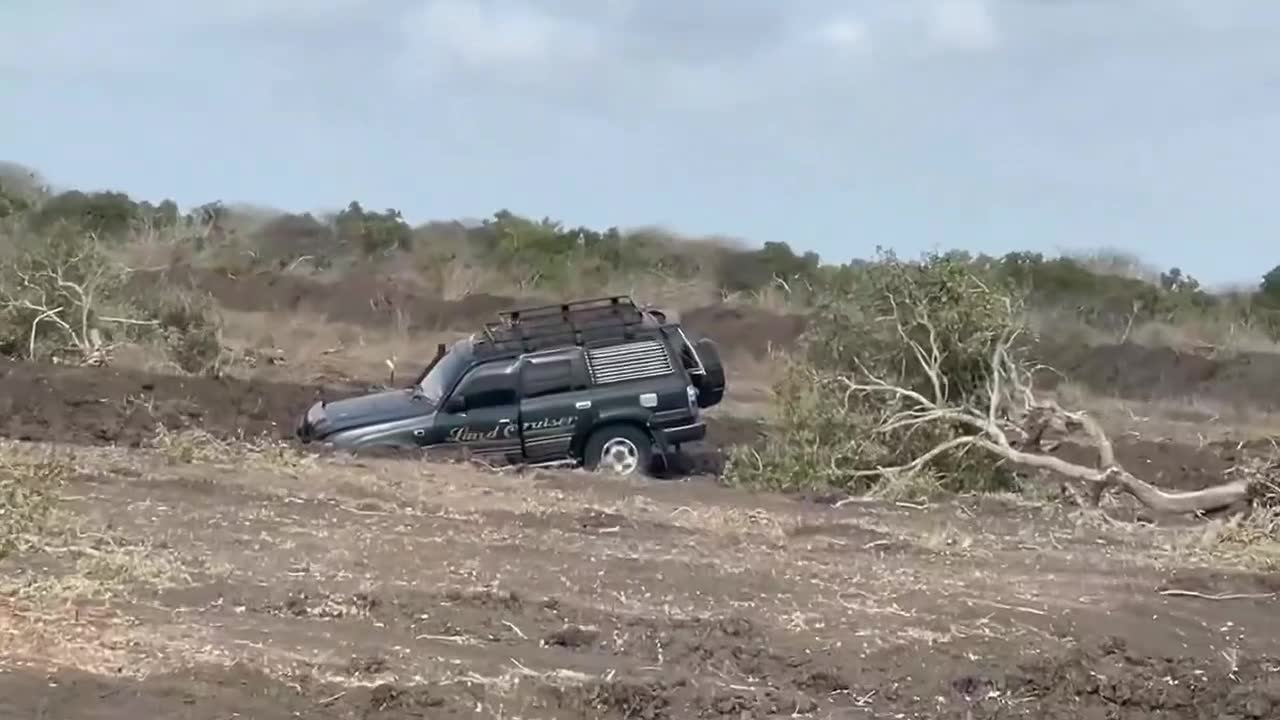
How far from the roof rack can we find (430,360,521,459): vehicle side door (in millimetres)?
455

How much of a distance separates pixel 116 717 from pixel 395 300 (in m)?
30.1

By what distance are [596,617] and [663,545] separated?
8.74ft

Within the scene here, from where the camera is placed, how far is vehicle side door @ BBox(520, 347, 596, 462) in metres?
16.8

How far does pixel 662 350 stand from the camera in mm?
17219

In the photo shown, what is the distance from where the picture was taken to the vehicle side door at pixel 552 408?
16.8 metres

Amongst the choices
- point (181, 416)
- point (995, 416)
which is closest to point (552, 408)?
point (995, 416)

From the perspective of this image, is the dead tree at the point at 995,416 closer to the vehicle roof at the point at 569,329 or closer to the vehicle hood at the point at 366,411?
the vehicle roof at the point at 569,329

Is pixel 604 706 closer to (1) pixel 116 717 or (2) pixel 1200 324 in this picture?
(1) pixel 116 717

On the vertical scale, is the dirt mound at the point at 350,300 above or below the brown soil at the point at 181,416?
above

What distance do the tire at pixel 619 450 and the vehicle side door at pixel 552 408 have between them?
156 millimetres

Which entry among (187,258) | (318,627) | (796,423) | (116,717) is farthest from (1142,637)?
(187,258)

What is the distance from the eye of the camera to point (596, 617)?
9.18m

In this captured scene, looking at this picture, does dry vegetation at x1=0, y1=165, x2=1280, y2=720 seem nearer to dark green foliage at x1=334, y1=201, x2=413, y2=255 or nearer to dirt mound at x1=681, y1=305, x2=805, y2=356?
dirt mound at x1=681, y1=305, x2=805, y2=356

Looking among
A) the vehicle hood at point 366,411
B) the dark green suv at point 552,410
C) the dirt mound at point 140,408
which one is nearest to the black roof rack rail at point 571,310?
the dark green suv at point 552,410
